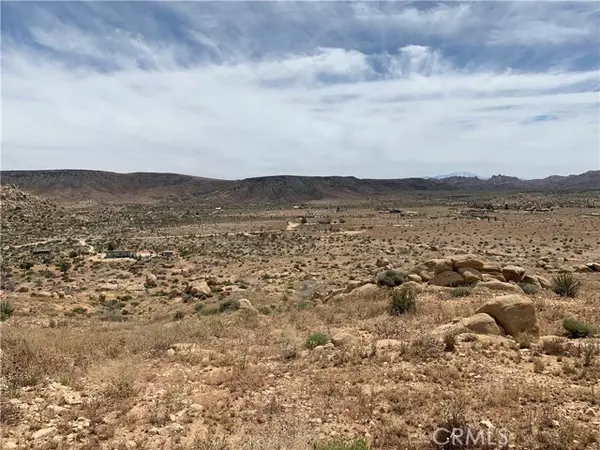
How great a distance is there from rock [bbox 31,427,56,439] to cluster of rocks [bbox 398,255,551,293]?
1255 cm

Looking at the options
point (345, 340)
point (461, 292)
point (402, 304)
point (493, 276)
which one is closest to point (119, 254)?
point (493, 276)

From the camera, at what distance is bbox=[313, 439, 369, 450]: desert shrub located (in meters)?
5.02

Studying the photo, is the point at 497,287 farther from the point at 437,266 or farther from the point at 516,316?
the point at 516,316

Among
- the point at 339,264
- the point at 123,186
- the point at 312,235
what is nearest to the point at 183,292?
the point at 339,264

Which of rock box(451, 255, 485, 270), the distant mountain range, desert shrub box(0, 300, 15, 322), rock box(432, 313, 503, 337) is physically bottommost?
desert shrub box(0, 300, 15, 322)

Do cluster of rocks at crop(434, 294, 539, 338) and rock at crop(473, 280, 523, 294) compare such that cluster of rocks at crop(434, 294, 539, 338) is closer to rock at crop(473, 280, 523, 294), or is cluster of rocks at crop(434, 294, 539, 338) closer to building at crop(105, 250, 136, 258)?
rock at crop(473, 280, 523, 294)

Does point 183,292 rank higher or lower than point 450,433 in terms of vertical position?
lower

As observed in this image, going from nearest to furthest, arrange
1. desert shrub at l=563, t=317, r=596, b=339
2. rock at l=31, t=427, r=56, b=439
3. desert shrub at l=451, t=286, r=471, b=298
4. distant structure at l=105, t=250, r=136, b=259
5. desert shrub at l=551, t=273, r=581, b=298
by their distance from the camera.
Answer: rock at l=31, t=427, r=56, b=439
desert shrub at l=563, t=317, r=596, b=339
desert shrub at l=451, t=286, r=471, b=298
desert shrub at l=551, t=273, r=581, b=298
distant structure at l=105, t=250, r=136, b=259

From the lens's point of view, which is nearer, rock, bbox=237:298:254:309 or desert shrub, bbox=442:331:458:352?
desert shrub, bbox=442:331:458:352

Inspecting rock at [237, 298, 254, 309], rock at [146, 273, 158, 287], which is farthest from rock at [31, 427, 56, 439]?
rock at [146, 273, 158, 287]

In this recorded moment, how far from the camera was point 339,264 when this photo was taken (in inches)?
1080

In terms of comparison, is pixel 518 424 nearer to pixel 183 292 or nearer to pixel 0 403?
pixel 0 403

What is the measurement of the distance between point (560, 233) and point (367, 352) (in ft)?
Result: 126

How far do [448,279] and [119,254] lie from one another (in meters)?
25.5
